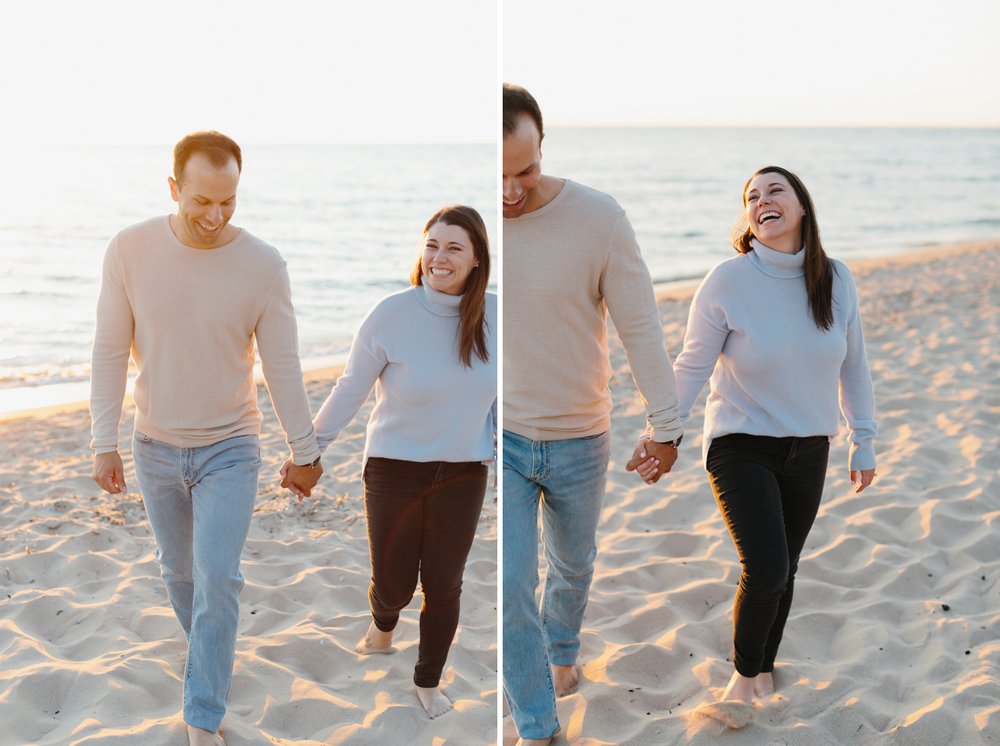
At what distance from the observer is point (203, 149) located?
6.31ft

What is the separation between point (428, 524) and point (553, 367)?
0.45m

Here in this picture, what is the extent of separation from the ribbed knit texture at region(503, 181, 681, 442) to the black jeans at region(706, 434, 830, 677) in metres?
0.16

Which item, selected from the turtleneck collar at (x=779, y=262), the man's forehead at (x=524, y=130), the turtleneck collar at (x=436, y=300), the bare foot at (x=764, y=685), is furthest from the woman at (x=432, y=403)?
the bare foot at (x=764, y=685)

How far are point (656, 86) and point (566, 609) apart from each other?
1871cm

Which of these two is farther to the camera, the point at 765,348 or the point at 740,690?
the point at 740,690

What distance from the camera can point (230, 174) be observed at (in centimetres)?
195

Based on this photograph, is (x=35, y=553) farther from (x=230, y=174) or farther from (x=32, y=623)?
(x=230, y=174)

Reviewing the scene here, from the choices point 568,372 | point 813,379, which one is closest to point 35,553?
point 568,372

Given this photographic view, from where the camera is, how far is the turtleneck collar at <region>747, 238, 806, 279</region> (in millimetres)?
2189

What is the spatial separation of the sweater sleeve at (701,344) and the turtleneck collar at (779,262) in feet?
0.36

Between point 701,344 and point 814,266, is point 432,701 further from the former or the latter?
point 814,266

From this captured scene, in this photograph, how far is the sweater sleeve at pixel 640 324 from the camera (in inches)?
77.0

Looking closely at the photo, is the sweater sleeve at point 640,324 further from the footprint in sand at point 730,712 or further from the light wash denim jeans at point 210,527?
the light wash denim jeans at point 210,527

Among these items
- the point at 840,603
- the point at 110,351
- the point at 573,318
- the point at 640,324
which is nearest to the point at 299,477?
the point at 110,351
